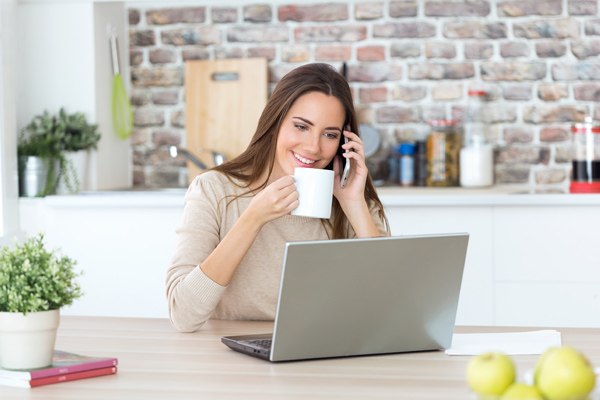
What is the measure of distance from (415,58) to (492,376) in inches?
105

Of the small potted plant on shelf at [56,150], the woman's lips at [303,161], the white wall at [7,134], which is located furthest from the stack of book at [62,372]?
the small potted plant on shelf at [56,150]

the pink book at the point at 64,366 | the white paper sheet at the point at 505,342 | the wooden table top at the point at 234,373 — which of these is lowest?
the white paper sheet at the point at 505,342

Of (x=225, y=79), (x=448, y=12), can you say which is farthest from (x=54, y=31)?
(x=448, y=12)

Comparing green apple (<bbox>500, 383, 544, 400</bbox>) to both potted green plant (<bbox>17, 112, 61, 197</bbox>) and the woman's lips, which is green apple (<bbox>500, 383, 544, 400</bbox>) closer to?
the woman's lips

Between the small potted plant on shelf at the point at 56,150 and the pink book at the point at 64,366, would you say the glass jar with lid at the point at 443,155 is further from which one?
the pink book at the point at 64,366

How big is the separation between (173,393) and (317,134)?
0.89m

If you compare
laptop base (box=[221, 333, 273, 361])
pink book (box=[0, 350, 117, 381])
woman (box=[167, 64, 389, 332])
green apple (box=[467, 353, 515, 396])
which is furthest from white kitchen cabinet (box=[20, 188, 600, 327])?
green apple (box=[467, 353, 515, 396])

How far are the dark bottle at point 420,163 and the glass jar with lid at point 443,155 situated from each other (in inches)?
0.8

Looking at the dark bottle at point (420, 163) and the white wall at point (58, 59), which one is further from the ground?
the white wall at point (58, 59)

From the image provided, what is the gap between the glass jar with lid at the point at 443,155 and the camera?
3.13 m

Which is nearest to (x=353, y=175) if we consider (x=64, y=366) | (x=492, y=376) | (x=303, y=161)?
(x=303, y=161)

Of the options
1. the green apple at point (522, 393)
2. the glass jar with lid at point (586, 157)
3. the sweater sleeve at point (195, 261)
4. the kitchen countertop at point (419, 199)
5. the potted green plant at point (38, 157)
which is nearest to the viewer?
the green apple at point (522, 393)

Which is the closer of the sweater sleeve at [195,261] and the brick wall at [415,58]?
the sweater sleeve at [195,261]

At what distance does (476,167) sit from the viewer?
3.07 metres
